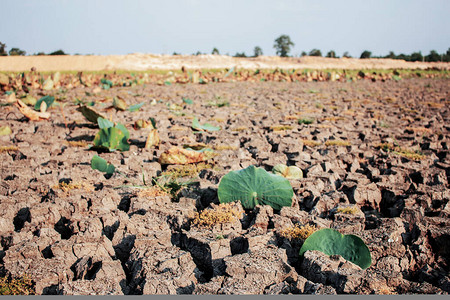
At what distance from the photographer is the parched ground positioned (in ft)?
4.95

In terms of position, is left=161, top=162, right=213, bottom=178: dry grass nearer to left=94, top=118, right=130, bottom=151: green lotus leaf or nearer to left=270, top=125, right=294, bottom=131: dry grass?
left=94, top=118, right=130, bottom=151: green lotus leaf

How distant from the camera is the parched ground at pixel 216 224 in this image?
1.51m

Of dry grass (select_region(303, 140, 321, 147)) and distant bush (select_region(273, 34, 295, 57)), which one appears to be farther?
distant bush (select_region(273, 34, 295, 57))

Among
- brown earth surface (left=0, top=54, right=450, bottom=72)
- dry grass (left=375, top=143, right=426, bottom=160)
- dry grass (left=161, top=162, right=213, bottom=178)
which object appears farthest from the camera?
brown earth surface (left=0, top=54, right=450, bottom=72)

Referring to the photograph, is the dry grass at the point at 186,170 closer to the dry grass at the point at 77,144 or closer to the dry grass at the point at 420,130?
the dry grass at the point at 77,144

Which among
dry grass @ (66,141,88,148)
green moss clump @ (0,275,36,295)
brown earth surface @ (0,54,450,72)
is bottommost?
green moss clump @ (0,275,36,295)

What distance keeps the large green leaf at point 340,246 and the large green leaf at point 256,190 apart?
0.51 meters

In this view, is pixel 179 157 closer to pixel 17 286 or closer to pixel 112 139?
pixel 112 139

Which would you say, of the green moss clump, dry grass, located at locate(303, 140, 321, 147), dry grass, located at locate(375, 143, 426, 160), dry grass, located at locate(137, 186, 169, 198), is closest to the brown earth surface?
dry grass, located at locate(303, 140, 321, 147)

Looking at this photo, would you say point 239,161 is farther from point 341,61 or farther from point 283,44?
point 283,44

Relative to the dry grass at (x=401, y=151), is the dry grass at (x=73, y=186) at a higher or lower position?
lower

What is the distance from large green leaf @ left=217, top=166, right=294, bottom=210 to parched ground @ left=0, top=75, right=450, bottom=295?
0.08 m

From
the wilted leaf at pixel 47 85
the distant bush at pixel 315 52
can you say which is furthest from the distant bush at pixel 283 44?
the wilted leaf at pixel 47 85

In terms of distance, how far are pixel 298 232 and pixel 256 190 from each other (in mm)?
495
